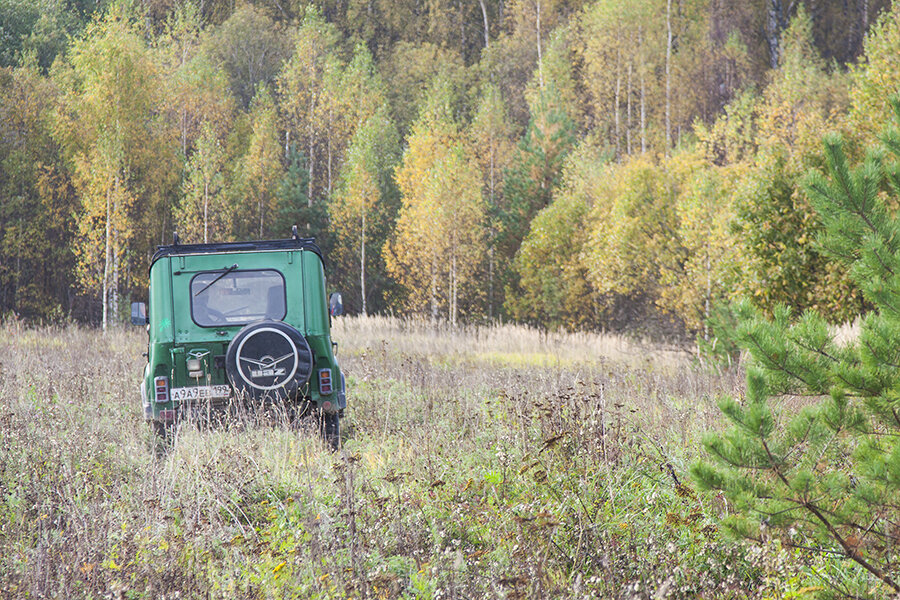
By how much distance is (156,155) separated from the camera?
35156 mm

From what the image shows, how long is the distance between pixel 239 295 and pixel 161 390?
110 centimetres

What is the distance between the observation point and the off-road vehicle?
7340 millimetres

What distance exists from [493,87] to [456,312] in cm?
1071

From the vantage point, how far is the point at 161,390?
7605 mm

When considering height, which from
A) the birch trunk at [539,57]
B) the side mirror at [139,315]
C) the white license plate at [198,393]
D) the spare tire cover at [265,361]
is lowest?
the white license plate at [198,393]

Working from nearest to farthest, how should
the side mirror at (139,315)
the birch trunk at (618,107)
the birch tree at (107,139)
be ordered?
the side mirror at (139,315) < the birch tree at (107,139) < the birch trunk at (618,107)

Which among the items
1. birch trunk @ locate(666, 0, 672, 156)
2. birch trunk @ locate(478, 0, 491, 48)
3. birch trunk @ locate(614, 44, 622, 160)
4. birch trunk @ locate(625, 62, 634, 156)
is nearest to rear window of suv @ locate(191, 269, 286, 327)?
birch trunk @ locate(666, 0, 672, 156)

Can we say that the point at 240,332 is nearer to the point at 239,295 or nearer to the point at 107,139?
the point at 239,295

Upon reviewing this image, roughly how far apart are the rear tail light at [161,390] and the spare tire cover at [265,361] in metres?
0.65

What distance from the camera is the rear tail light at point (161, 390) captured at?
7.59m

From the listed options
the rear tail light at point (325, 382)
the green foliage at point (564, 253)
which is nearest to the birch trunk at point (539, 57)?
the green foliage at point (564, 253)

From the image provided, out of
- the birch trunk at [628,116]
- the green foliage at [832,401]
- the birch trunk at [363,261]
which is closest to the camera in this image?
the green foliage at [832,401]

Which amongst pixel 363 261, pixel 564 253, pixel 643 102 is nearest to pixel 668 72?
pixel 643 102

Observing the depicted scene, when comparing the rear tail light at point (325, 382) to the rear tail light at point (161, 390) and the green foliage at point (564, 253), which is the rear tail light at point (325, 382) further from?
the green foliage at point (564, 253)
